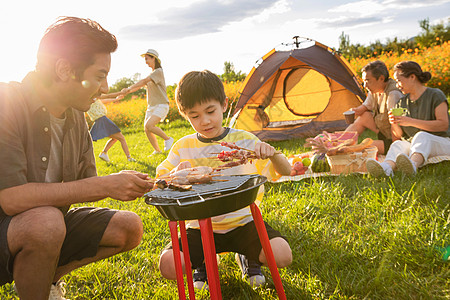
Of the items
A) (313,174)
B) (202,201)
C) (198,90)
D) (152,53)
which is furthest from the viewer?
(152,53)

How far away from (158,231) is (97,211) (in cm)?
113

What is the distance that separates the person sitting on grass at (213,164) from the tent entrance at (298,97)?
6.12 metres

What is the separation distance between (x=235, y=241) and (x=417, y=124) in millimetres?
3259

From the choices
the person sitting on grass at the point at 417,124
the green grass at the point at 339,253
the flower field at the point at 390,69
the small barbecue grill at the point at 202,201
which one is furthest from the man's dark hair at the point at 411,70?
the flower field at the point at 390,69

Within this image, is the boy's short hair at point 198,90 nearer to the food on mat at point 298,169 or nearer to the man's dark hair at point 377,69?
the food on mat at point 298,169

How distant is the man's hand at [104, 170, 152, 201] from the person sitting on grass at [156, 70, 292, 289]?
0.41 meters

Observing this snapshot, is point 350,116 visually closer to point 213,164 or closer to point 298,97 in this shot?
point 298,97

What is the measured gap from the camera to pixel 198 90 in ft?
7.55

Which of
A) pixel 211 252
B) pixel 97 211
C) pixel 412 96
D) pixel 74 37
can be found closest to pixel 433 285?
pixel 211 252

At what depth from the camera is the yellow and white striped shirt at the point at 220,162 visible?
7.63ft

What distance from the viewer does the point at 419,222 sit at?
2.71m

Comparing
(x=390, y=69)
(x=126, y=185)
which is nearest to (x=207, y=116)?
(x=126, y=185)

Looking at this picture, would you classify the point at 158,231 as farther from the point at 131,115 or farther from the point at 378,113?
the point at 131,115

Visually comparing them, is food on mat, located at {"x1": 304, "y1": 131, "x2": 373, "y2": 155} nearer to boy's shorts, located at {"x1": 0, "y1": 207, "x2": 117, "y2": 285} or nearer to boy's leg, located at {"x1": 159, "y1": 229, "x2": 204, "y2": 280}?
boy's leg, located at {"x1": 159, "y1": 229, "x2": 204, "y2": 280}
